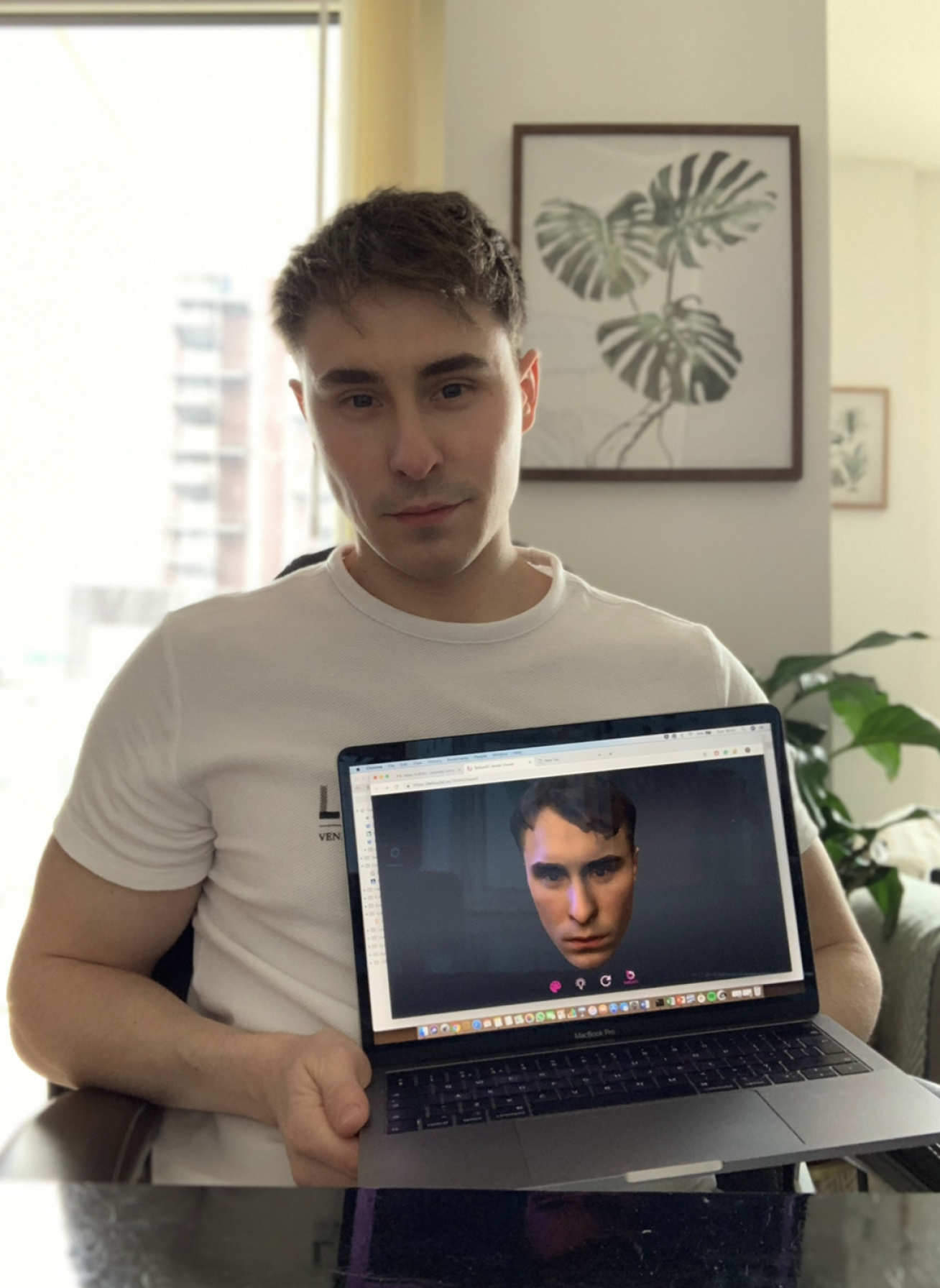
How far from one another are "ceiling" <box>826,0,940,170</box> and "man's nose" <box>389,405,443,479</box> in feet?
8.27

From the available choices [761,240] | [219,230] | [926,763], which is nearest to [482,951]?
[761,240]

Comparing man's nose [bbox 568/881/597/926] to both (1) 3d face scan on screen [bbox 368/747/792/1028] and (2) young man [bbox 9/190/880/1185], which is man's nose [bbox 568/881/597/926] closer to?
(1) 3d face scan on screen [bbox 368/747/792/1028]

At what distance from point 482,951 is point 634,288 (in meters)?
1.63

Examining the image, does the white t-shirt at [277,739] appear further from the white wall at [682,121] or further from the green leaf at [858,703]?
the white wall at [682,121]

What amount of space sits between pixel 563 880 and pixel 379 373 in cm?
43

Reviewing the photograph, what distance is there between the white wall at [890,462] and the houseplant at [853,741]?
192 cm

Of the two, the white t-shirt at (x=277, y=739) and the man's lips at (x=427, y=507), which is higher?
the man's lips at (x=427, y=507)

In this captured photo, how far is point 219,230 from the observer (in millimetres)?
2879

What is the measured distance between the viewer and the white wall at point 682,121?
218 centimetres

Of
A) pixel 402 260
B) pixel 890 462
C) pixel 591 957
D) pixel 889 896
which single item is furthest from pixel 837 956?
pixel 890 462

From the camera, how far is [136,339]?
2.92 metres

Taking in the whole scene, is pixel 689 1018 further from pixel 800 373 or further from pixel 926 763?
pixel 926 763

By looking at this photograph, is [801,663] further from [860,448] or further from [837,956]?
[860,448]

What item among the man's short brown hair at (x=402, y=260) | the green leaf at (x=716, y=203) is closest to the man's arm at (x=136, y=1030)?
the man's short brown hair at (x=402, y=260)
